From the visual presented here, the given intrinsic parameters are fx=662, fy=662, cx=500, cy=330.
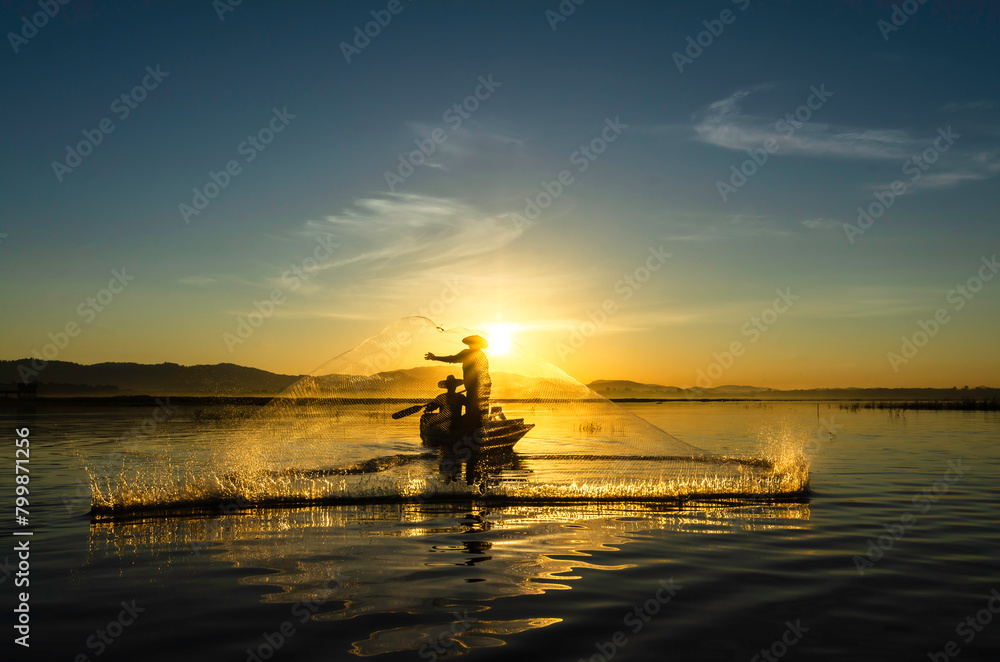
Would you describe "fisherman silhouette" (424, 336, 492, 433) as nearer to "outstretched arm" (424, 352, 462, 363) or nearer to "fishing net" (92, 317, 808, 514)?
"outstretched arm" (424, 352, 462, 363)

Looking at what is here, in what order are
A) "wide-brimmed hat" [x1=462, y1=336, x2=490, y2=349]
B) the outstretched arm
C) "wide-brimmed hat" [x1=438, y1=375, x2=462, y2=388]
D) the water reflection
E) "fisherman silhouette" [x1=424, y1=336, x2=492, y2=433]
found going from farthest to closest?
"wide-brimmed hat" [x1=438, y1=375, x2=462, y2=388] → "fisherman silhouette" [x1=424, y1=336, x2=492, y2=433] → "wide-brimmed hat" [x1=462, y1=336, x2=490, y2=349] → the outstretched arm → the water reflection

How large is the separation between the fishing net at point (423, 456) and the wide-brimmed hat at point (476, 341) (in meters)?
0.34

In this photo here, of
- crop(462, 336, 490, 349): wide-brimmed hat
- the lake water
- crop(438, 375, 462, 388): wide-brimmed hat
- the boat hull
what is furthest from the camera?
crop(438, 375, 462, 388): wide-brimmed hat

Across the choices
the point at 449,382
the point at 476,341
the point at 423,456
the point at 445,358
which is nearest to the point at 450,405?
the point at 449,382

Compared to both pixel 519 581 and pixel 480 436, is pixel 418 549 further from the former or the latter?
pixel 480 436

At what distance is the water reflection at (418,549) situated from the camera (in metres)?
7.22

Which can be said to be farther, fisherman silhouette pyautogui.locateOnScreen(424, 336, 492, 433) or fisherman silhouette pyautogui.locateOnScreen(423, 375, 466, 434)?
fisherman silhouette pyautogui.locateOnScreen(423, 375, 466, 434)

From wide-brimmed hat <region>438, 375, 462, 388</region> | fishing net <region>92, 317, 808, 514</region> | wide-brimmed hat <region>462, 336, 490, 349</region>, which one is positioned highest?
wide-brimmed hat <region>462, 336, 490, 349</region>

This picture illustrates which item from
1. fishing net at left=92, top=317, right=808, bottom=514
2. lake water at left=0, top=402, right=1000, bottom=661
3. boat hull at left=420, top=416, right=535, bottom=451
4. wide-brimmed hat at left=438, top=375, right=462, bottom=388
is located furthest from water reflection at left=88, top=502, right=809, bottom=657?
wide-brimmed hat at left=438, top=375, right=462, bottom=388

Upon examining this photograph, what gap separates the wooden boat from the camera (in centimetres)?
2411

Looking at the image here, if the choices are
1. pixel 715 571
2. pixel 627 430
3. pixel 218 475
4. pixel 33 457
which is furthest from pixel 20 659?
pixel 33 457

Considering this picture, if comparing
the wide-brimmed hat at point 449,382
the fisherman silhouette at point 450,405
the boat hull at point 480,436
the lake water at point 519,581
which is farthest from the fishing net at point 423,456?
the lake water at point 519,581

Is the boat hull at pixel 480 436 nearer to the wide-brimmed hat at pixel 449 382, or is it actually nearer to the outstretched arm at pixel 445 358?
the wide-brimmed hat at pixel 449 382

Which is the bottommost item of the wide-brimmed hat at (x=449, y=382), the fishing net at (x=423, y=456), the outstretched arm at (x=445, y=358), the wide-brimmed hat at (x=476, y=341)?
the fishing net at (x=423, y=456)
